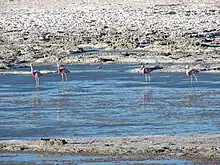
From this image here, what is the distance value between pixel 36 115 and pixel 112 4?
30.0 m

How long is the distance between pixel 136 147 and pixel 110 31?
81.3 ft

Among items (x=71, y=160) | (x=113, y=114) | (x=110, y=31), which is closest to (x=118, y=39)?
(x=110, y=31)

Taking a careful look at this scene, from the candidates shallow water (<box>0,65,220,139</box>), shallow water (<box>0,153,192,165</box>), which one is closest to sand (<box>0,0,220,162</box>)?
shallow water (<box>0,153,192,165</box>)

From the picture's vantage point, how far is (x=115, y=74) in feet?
83.8

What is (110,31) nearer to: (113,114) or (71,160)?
(113,114)

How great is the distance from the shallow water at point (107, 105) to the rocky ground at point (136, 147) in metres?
0.79

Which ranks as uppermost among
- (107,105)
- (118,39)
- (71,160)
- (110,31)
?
(110,31)

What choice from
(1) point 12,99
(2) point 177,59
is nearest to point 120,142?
(1) point 12,99

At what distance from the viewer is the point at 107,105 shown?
19453 mm

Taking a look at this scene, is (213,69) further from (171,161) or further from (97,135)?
(171,161)

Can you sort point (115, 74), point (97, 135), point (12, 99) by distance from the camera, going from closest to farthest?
point (97, 135), point (12, 99), point (115, 74)

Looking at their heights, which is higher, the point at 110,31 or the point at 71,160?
the point at 110,31

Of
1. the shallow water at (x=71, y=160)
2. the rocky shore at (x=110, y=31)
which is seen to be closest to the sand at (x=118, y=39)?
the rocky shore at (x=110, y=31)

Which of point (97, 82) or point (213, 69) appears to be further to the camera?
point (213, 69)
